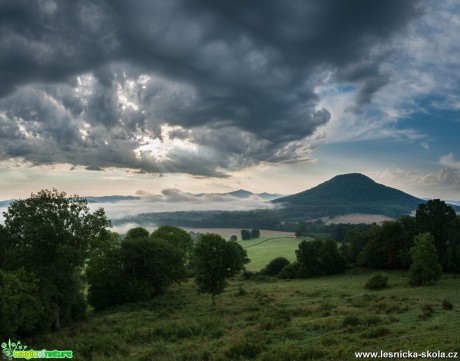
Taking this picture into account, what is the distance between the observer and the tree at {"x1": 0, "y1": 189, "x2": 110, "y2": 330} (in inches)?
1550

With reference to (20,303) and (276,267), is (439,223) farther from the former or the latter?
(20,303)

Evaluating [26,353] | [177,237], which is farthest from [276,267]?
[26,353]

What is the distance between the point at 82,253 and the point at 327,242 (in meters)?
64.3

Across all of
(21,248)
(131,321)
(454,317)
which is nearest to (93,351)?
(131,321)

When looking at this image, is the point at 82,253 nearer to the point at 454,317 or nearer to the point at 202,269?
the point at 202,269

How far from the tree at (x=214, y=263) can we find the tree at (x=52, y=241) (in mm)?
16796

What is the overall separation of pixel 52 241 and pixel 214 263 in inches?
891

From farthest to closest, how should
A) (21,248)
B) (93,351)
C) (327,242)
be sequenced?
(327,242) → (21,248) → (93,351)

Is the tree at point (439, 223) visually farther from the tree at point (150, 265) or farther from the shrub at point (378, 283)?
the tree at point (150, 265)

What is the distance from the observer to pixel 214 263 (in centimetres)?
5181

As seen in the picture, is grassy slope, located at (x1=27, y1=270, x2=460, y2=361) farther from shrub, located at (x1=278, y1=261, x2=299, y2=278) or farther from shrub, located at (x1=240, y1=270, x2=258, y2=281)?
shrub, located at (x1=240, y1=270, x2=258, y2=281)

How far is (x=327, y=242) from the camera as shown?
88250 millimetres

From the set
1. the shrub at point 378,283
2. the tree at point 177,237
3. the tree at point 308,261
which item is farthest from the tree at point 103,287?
the tree at point 308,261

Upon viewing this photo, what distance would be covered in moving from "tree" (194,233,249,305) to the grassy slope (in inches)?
120
